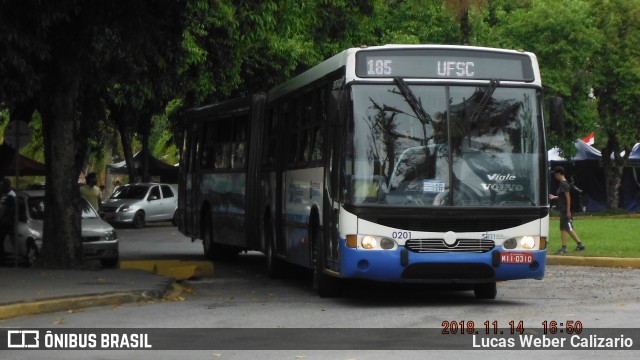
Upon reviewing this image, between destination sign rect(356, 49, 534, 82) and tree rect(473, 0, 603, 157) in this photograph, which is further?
tree rect(473, 0, 603, 157)

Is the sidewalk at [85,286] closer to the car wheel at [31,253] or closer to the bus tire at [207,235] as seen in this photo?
the car wheel at [31,253]

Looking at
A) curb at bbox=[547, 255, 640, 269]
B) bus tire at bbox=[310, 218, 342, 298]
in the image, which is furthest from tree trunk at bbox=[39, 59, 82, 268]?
curb at bbox=[547, 255, 640, 269]

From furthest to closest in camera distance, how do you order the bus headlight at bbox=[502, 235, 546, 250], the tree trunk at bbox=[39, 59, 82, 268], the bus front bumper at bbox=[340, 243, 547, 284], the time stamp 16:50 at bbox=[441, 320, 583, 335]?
1. the tree trunk at bbox=[39, 59, 82, 268]
2. the bus headlight at bbox=[502, 235, 546, 250]
3. the bus front bumper at bbox=[340, 243, 547, 284]
4. the time stamp 16:50 at bbox=[441, 320, 583, 335]

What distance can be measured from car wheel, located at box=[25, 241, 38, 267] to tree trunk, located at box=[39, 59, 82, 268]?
2465 millimetres

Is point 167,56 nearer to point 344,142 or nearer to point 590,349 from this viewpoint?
point 344,142

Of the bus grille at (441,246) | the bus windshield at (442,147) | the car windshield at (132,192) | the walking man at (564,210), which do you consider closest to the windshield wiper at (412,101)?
the bus windshield at (442,147)

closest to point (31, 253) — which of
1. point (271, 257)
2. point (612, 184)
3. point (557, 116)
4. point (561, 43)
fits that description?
point (271, 257)

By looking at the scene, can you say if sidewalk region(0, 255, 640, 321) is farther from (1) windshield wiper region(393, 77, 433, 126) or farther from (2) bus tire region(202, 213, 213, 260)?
(1) windshield wiper region(393, 77, 433, 126)

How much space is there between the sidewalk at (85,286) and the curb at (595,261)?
0.02 m

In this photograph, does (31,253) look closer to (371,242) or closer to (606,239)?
(371,242)

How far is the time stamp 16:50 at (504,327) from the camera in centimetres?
1236

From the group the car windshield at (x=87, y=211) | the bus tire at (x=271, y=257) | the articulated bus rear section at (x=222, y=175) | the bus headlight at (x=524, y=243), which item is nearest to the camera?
the bus headlight at (x=524, y=243)

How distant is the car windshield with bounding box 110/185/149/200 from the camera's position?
46156mm

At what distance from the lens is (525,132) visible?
51.6 ft
